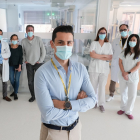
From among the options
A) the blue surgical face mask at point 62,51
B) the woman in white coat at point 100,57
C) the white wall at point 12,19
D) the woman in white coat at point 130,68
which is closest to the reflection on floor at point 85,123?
the woman in white coat at point 130,68

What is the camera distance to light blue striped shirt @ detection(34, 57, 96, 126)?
3.34 feet

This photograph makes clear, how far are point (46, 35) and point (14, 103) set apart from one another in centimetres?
177

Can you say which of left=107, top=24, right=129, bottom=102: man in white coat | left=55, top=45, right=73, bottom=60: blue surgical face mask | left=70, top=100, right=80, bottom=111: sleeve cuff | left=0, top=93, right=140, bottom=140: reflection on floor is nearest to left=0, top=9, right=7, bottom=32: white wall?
Answer: left=0, top=93, right=140, bottom=140: reflection on floor

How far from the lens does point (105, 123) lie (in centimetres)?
255

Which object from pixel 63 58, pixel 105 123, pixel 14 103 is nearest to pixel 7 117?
pixel 14 103

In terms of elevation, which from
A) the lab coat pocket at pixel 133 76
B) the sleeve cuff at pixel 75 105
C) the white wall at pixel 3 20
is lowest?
the lab coat pocket at pixel 133 76

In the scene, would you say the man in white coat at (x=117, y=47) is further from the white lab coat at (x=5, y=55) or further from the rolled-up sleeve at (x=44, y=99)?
the rolled-up sleeve at (x=44, y=99)

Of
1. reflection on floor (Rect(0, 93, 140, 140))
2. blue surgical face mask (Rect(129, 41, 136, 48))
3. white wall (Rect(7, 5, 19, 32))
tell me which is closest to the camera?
reflection on floor (Rect(0, 93, 140, 140))

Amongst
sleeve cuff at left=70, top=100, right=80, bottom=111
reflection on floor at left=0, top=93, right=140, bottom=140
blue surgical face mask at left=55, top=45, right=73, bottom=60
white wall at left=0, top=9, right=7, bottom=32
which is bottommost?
reflection on floor at left=0, top=93, right=140, bottom=140

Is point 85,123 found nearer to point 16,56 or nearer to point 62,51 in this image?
point 62,51

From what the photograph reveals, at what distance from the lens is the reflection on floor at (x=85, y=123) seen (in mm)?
2209

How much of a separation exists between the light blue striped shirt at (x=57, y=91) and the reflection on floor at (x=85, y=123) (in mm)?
1276

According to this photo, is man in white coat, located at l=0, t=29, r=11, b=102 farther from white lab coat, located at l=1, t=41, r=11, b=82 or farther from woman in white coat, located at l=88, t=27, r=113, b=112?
woman in white coat, located at l=88, t=27, r=113, b=112

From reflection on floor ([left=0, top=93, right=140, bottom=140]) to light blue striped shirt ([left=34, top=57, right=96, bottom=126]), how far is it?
128cm
